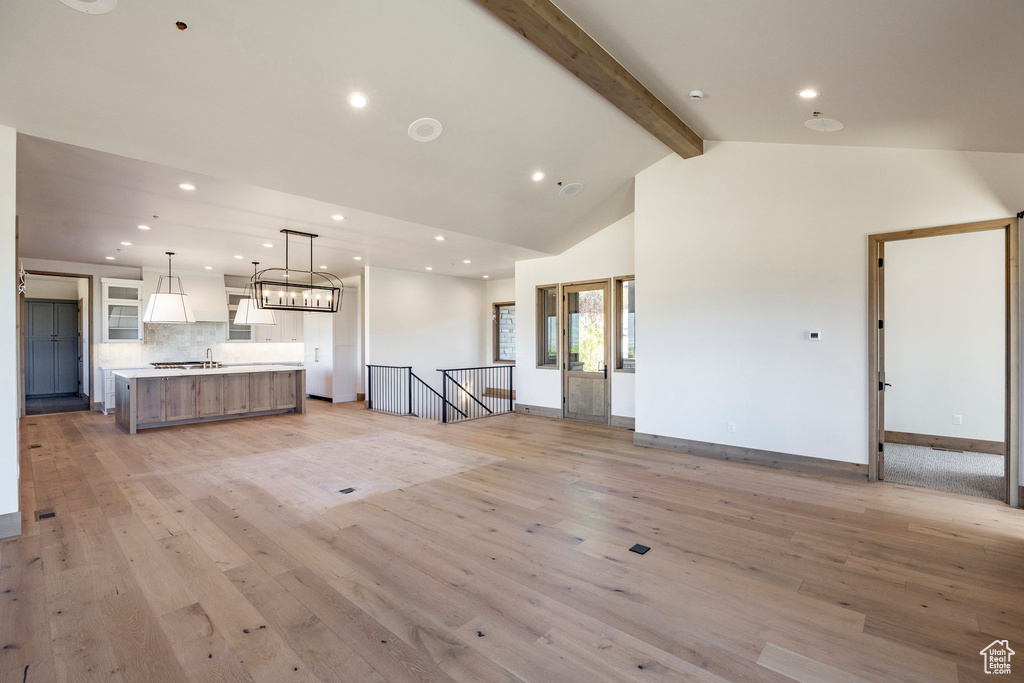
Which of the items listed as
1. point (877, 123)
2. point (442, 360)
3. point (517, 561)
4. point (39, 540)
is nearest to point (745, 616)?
point (517, 561)

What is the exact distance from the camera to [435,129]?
13.5 feet

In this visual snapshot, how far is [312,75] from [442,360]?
8180mm

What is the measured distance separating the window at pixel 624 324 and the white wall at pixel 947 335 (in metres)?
3.23

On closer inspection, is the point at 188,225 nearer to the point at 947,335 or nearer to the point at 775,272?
the point at 775,272

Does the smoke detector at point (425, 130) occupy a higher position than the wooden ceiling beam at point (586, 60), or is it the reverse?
the wooden ceiling beam at point (586, 60)

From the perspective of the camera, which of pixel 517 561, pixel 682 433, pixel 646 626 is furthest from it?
pixel 682 433

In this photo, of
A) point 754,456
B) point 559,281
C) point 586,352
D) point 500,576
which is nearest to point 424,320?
point 559,281

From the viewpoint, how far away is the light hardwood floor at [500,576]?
6.61 ft

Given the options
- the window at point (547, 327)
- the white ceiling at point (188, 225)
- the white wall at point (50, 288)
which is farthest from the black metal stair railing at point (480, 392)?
the white wall at point (50, 288)

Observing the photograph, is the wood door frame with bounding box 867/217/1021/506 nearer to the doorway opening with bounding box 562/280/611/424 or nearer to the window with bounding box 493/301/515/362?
the doorway opening with bounding box 562/280/611/424

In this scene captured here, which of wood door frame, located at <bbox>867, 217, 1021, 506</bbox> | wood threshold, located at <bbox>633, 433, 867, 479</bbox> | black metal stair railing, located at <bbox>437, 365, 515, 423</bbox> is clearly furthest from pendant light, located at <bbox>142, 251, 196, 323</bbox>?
wood door frame, located at <bbox>867, 217, 1021, 506</bbox>

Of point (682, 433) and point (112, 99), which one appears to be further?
point (682, 433)

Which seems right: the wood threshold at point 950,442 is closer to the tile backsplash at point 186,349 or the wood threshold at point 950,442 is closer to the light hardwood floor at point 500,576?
the light hardwood floor at point 500,576

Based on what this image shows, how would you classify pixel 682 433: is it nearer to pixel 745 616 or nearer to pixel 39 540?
pixel 745 616
